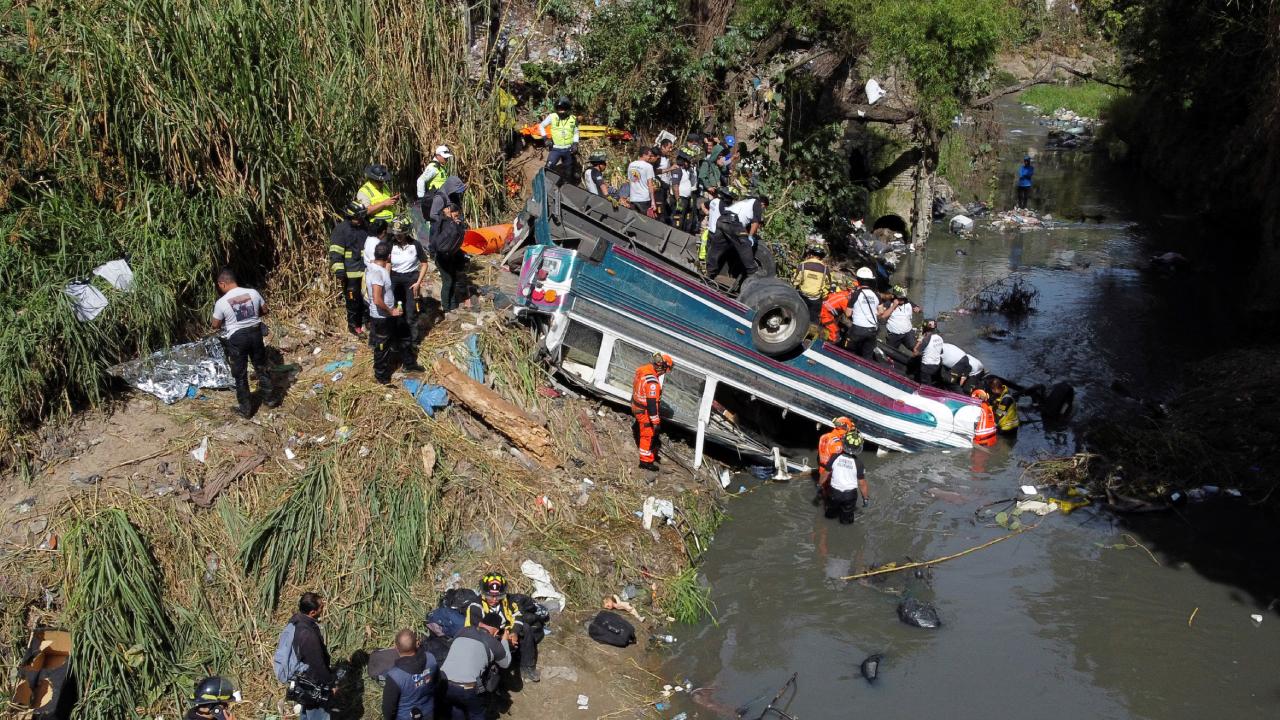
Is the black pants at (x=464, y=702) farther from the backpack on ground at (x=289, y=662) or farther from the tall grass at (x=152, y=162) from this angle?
the tall grass at (x=152, y=162)

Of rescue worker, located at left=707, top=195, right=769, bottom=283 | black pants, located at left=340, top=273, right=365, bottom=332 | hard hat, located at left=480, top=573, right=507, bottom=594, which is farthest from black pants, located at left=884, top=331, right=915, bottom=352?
hard hat, located at left=480, top=573, right=507, bottom=594

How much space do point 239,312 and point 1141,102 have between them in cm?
2815

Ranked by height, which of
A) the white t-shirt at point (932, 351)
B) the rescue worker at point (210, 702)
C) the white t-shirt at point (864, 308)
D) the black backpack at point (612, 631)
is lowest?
the black backpack at point (612, 631)

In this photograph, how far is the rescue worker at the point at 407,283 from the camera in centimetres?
936

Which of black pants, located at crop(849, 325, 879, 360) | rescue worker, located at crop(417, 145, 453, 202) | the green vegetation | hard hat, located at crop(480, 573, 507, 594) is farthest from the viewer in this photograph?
the green vegetation

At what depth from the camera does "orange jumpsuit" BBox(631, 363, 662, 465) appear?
9312 mm

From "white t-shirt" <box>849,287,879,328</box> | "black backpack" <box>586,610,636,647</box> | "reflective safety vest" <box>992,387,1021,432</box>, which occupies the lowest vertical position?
"black backpack" <box>586,610,636,647</box>

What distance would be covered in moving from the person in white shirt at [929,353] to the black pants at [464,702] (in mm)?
7185

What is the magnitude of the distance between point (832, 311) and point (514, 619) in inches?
231

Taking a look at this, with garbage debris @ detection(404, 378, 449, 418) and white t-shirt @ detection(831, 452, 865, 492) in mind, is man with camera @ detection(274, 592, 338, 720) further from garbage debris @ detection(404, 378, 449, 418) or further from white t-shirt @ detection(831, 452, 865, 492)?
white t-shirt @ detection(831, 452, 865, 492)

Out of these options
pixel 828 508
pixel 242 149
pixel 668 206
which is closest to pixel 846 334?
pixel 828 508

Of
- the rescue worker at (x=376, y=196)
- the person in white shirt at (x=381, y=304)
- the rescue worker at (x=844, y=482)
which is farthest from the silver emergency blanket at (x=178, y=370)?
the rescue worker at (x=844, y=482)

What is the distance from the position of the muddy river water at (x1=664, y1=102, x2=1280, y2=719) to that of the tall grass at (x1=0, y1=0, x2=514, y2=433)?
5840mm

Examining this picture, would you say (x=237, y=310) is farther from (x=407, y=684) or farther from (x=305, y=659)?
(x=407, y=684)
